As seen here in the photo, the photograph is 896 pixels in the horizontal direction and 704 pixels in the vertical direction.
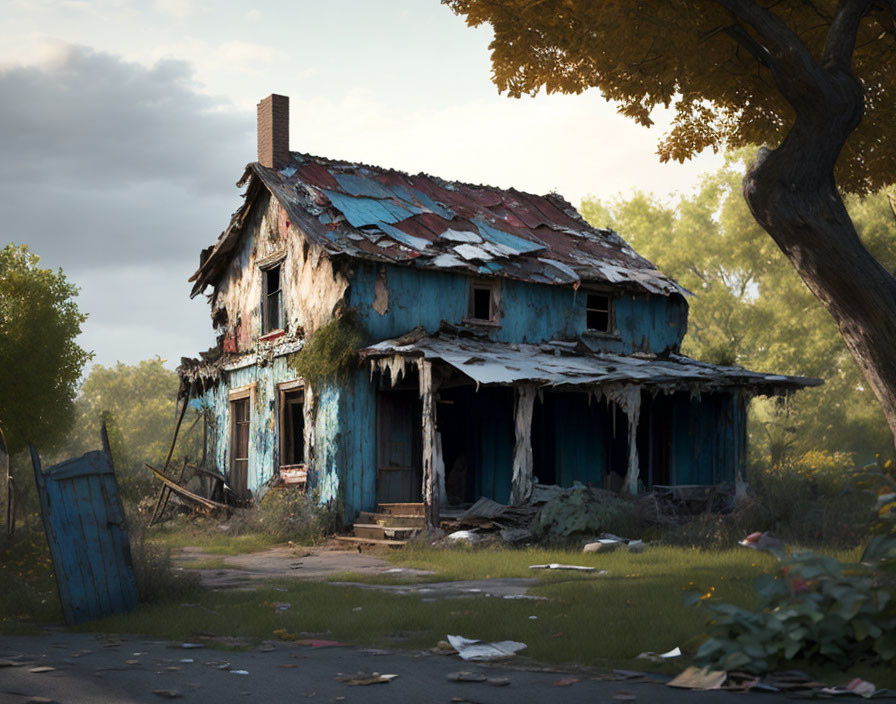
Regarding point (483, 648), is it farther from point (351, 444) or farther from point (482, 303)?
point (482, 303)

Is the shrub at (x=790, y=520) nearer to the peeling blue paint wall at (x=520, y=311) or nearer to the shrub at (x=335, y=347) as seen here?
the peeling blue paint wall at (x=520, y=311)

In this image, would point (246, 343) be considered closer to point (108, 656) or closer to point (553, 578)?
point (553, 578)

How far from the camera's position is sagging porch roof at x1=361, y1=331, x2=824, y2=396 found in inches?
610

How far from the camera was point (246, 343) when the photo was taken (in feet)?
69.6

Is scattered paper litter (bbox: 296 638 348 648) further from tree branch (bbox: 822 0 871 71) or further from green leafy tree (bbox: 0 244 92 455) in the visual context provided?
green leafy tree (bbox: 0 244 92 455)

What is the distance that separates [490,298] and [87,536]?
1166 centimetres

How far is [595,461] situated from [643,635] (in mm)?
12844

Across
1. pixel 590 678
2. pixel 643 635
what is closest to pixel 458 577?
pixel 643 635

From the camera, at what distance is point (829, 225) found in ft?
29.9

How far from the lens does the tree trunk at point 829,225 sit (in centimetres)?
907

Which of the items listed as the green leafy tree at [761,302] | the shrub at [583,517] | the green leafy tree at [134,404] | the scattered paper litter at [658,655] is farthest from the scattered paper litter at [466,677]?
the green leafy tree at [134,404]

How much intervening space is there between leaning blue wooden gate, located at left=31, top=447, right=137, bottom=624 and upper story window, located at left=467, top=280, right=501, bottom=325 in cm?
1057

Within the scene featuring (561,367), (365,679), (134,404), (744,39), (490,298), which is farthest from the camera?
(134,404)

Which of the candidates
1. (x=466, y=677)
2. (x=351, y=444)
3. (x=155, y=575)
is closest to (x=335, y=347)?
(x=351, y=444)
